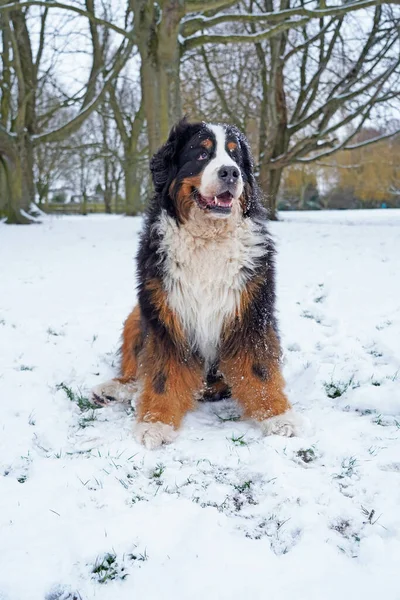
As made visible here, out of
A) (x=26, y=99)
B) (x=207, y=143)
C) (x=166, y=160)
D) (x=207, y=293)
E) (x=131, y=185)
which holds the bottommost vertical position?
(x=207, y=293)

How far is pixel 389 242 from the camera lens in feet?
34.9

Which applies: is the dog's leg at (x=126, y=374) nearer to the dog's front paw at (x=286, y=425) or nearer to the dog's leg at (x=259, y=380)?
the dog's leg at (x=259, y=380)

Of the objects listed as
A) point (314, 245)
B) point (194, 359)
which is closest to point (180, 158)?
point (194, 359)

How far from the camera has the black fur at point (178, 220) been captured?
328 cm

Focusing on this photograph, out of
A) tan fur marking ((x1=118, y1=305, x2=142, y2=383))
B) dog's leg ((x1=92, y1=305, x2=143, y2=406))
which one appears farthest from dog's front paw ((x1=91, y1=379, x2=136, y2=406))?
tan fur marking ((x1=118, y1=305, x2=142, y2=383))

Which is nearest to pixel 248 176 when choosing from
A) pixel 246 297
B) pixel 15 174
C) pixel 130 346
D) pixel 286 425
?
pixel 246 297

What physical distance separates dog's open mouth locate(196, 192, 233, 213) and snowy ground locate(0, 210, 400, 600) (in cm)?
137

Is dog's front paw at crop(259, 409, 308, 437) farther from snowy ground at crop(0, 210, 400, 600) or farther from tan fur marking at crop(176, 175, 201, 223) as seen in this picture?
tan fur marking at crop(176, 175, 201, 223)

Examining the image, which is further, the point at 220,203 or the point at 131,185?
the point at 131,185

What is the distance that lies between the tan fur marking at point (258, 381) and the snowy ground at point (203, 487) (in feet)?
0.50

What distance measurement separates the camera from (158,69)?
35.0 ft

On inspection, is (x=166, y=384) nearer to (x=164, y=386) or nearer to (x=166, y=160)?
(x=164, y=386)

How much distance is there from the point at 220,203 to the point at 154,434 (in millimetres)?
1482

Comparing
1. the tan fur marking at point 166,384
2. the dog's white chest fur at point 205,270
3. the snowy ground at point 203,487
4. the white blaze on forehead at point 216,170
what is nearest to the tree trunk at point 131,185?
the snowy ground at point 203,487
